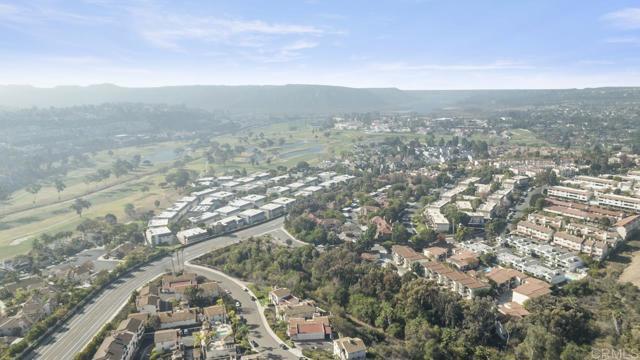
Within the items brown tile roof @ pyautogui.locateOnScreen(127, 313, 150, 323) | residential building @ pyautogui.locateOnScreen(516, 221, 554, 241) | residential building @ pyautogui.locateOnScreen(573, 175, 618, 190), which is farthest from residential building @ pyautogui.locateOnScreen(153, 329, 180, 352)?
residential building @ pyautogui.locateOnScreen(573, 175, 618, 190)

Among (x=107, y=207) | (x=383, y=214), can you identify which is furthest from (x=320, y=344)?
(x=107, y=207)

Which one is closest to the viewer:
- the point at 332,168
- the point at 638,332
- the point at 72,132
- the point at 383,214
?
the point at 638,332

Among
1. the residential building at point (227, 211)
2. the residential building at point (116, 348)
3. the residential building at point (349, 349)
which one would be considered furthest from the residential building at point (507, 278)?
the residential building at point (227, 211)

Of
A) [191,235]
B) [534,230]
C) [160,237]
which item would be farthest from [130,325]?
[534,230]

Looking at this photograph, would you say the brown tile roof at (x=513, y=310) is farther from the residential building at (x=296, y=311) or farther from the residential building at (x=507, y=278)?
the residential building at (x=296, y=311)

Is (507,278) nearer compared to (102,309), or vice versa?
(102,309)

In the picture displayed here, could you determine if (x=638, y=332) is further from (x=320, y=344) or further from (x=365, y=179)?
(x=365, y=179)

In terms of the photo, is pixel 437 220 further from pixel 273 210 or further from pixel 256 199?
pixel 256 199
